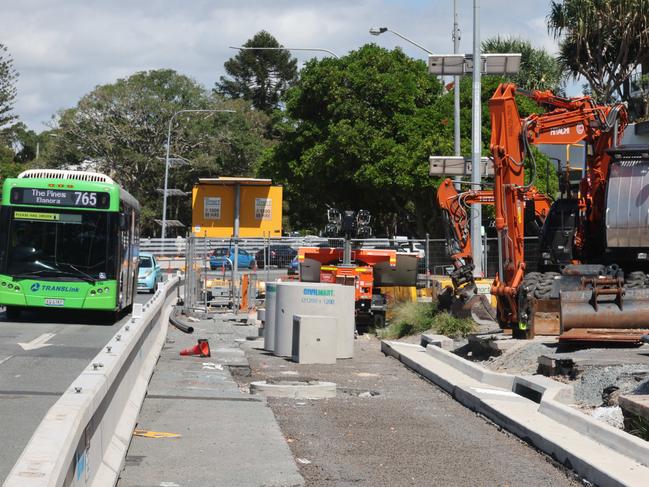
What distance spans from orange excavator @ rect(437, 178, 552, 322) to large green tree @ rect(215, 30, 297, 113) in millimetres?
70256

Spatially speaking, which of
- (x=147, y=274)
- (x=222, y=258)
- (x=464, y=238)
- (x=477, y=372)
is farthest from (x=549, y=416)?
(x=147, y=274)

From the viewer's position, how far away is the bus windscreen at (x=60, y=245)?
2175 cm

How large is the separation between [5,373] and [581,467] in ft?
26.6

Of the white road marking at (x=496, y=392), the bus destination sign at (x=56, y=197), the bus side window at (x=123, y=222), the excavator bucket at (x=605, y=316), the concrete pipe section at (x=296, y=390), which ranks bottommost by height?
the concrete pipe section at (x=296, y=390)

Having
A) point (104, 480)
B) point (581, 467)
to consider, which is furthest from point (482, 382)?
point (104, 480)

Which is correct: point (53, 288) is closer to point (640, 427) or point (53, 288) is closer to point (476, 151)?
point (476, 151)

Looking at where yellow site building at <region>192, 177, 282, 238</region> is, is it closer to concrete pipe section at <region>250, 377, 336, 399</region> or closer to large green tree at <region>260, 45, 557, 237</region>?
large green tree at <region>260, 45, 557, 237</region>

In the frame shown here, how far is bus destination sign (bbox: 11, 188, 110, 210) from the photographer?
2177 cm

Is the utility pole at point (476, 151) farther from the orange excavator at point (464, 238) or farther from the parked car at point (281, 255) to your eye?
the parked car at point (281, 255)

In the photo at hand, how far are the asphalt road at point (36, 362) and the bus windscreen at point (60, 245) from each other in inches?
45.5

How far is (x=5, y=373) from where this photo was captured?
526 inches

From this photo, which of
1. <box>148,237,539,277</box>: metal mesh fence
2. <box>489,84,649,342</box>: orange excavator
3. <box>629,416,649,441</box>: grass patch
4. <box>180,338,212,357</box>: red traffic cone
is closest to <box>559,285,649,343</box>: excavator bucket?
<box>489,84,649,342</box>: orange excavator

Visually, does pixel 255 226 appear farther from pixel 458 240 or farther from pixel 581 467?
pixel 581 467

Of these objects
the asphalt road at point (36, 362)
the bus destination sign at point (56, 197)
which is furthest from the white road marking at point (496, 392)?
the bus destination sign at point (56, 197)
